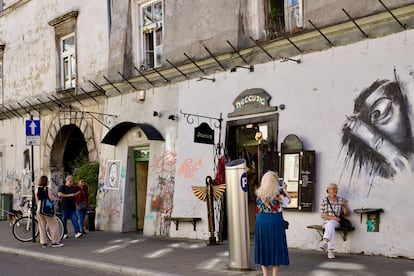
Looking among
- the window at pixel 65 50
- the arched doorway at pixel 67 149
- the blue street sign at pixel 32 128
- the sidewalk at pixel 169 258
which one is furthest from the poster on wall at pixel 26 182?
the blue street sign at pixel 32 128

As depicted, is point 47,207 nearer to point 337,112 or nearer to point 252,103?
point 252,103

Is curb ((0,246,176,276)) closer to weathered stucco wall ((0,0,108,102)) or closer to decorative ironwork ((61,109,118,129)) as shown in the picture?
decorative ironwork ((61,109,118,129))

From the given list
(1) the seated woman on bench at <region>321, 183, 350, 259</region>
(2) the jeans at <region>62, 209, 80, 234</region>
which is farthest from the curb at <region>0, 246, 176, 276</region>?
(1) the seated woman on bench at <region>321, 183, 350, 259</region>

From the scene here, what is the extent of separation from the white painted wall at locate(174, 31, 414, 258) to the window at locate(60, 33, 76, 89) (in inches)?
312

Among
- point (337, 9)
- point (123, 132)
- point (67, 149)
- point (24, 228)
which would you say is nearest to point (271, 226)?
point (337, 9)

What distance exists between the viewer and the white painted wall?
35.2ft

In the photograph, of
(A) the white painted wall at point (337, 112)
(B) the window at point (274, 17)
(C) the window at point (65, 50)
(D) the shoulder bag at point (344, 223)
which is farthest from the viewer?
(C) the window at point (65, 50)

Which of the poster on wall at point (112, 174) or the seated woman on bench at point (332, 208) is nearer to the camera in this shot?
the seated woman on bench at point (332, 208)

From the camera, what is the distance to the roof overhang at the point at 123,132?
16.2 meters

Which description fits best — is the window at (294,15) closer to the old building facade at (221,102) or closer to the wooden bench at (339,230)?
the old building facade at (221,102)

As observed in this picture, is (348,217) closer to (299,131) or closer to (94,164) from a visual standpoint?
(299,131)

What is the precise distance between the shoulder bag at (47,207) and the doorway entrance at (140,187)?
3.68 meters

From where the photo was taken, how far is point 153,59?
17266mm

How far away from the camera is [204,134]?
1396 centimetres
